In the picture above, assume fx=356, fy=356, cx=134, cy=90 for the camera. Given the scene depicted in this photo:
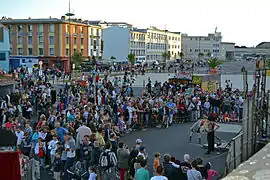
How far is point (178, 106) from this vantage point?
21.5 meters

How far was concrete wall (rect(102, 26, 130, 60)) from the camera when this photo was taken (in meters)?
91.8

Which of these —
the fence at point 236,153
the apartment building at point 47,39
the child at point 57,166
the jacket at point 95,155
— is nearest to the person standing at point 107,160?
the jacket at point 95,155

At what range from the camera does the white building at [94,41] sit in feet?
254

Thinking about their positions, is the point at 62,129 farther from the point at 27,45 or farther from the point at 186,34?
the point at 186,34

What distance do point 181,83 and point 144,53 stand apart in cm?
6933

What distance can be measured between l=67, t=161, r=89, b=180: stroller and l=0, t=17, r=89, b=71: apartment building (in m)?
55.6

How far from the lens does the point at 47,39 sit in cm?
6675

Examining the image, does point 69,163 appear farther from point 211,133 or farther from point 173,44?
point 173,44

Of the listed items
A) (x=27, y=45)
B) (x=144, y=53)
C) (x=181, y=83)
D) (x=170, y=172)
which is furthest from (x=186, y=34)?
(x=170, y=172)

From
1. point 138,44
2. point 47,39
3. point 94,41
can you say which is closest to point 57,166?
point 47,39

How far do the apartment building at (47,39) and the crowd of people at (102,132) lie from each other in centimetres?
4194

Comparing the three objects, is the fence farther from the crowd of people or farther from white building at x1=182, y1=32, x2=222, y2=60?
white building at x1=182, y1=32, x2=222, y2=60

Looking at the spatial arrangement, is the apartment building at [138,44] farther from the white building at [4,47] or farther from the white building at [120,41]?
the white building at [4,47]

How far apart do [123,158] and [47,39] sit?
59860 mm
